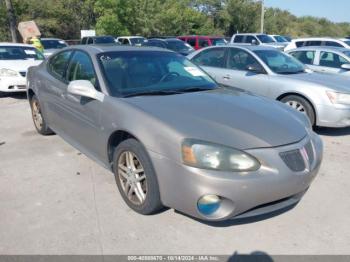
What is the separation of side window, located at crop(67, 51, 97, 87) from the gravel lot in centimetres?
111

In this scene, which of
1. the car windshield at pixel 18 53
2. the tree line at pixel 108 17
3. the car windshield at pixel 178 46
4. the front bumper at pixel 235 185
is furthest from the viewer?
the tree line at pixel 108 17

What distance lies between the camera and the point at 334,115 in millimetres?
5848

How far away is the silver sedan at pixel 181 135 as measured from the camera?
9.36 ft

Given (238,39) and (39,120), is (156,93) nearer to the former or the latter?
→ (39,120)

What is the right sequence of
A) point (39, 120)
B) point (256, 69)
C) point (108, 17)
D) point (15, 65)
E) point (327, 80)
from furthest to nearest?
1. point (108, 17)
2. point (15, 65)
3. point (256, 69)
4. point (327, 80)
5. point (39, 120)

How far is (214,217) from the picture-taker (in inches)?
114

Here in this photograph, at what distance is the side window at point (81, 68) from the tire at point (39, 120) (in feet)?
4.57

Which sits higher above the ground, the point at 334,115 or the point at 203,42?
the point at 203,42

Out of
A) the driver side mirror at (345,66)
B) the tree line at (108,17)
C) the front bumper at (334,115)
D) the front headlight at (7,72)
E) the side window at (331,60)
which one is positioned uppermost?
the tree line at (108,17)

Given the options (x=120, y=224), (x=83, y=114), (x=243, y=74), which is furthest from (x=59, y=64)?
(x=243, y=74)

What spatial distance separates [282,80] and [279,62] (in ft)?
2.41

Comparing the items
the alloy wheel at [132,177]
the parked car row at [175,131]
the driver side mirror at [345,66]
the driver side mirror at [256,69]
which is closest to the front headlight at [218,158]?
the parked car row at [175,131]

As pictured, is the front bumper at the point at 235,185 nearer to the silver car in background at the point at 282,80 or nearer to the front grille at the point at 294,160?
the front grille at the point at 294,160

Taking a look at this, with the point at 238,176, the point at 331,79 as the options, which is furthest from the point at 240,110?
the point at 331,79
